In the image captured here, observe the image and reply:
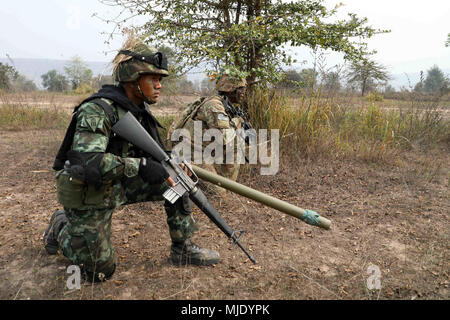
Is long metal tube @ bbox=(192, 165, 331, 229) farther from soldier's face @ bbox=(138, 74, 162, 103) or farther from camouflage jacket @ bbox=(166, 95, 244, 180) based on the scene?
camouflage jacket @ bbox=(166, 95, 244, 180)

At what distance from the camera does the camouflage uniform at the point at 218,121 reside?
3.62 m

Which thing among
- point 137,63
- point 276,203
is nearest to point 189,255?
point 276,203

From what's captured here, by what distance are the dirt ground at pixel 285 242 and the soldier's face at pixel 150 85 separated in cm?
131

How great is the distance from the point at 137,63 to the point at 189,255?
147 cm

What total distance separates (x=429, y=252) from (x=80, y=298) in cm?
272

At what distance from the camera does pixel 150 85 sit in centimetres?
225

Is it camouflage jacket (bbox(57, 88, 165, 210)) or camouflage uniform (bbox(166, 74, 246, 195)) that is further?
camouflage uniform (bbox(166, 74, 246, 195))

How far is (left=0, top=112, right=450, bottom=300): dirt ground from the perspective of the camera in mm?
2195

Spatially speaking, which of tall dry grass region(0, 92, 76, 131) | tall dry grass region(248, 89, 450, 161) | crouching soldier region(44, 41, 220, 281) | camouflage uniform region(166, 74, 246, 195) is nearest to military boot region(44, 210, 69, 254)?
crouching soldier region(44, 41, 220, 281)

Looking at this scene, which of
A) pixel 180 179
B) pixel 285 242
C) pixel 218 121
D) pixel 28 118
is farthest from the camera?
pixel 28 118

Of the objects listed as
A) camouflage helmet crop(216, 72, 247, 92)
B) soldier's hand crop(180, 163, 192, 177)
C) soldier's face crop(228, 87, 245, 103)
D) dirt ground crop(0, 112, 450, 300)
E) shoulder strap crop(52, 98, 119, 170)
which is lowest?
dirt ground crop(0, 112, 450, 300)

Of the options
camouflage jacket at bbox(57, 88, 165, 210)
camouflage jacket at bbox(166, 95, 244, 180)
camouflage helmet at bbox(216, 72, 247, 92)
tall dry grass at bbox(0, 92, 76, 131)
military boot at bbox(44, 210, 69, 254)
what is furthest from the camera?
tall dry grass at bbox(0, 92, 76, 131)

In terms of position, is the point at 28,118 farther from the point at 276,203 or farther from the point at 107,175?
the point at 276,203

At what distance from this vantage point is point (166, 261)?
2.55 metres
